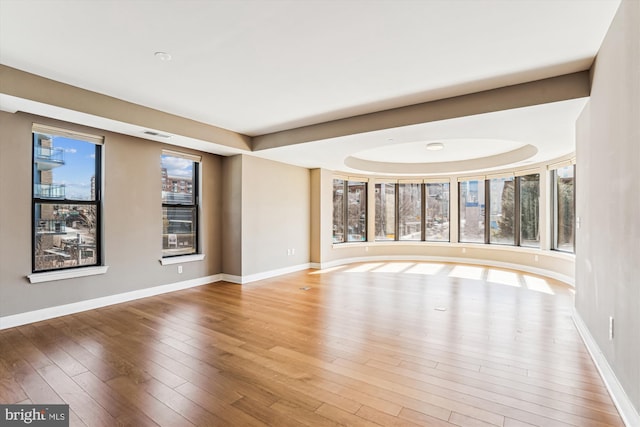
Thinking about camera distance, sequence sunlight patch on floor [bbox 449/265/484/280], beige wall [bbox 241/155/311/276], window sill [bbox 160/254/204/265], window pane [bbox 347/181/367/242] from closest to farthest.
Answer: window sill [bbox 160/254/204/265], beige wall [bbox 241/155/311/276], sunlight patch on floor [bbox 449/265/484/280], window pane [bbox 347/181/367/242]

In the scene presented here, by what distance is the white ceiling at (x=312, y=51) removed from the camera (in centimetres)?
226

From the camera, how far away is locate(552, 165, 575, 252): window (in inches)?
241

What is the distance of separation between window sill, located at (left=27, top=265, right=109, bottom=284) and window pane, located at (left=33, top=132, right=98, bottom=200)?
37.7 inches

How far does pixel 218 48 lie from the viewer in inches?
109

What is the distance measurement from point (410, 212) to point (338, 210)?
2303mm

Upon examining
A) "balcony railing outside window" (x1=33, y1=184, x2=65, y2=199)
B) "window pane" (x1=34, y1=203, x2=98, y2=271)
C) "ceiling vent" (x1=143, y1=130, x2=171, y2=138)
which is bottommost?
"window pane" (x1=34, y1=203, x2=98, y2=271)

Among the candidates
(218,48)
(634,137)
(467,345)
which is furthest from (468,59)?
(467,345)

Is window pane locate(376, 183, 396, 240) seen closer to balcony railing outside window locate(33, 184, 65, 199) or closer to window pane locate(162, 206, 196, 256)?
window pane locate(162, 206, 196, 256)

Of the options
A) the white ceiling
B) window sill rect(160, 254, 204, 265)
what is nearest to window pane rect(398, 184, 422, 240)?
the white ceiling

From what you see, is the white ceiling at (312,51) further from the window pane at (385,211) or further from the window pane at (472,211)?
the window pane at (385,211)

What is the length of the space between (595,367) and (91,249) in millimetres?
5910

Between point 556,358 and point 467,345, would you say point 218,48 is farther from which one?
point 556,358

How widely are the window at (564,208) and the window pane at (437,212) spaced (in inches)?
105

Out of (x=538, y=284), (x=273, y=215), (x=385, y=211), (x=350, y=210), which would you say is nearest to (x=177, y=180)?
(x=273, y=215)
